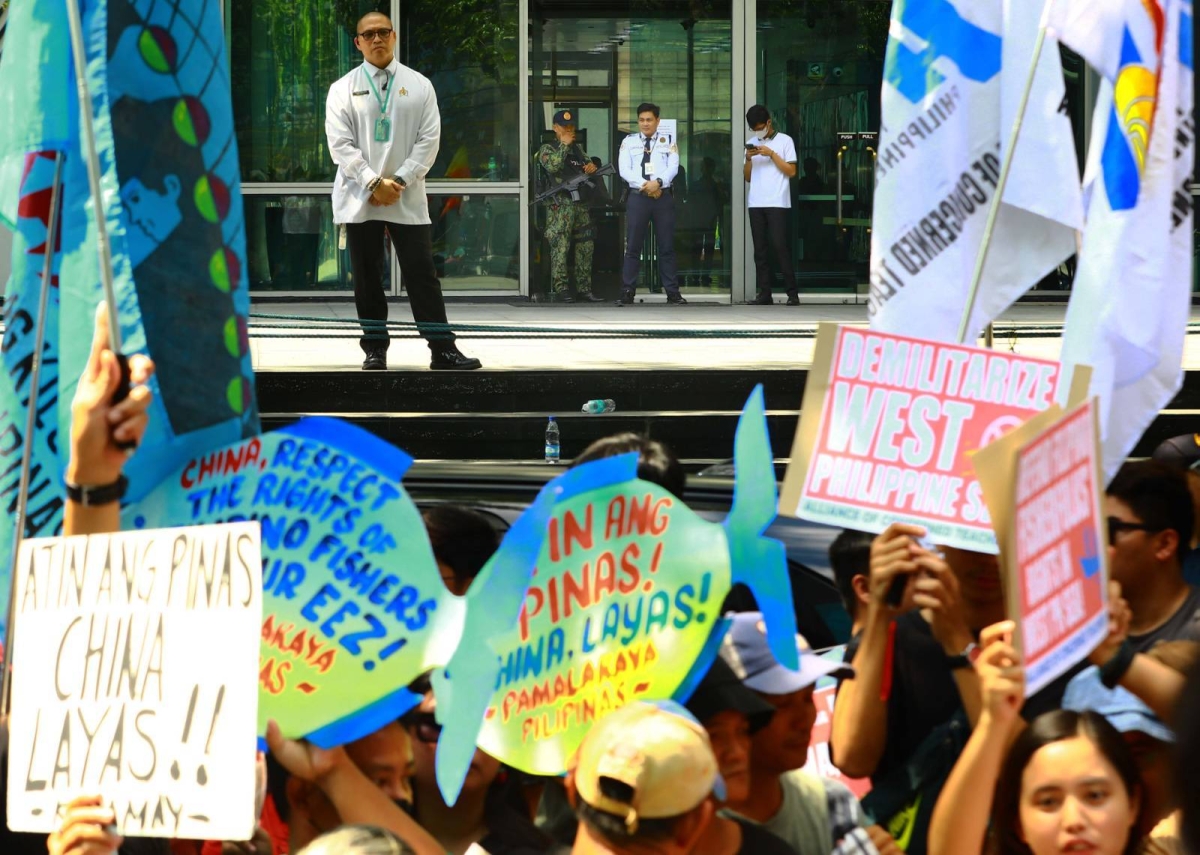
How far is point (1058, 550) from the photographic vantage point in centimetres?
288

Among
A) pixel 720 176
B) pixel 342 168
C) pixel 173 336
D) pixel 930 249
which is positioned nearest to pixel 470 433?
pixel 342 168

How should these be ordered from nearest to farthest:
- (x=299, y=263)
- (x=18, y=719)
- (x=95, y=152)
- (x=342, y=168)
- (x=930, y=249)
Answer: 1. (x=18, y=719)
2. (x=95, y=152)
3. (x=930, y=249)
4. (x=342, y=168)
5. (x=299, y=263)

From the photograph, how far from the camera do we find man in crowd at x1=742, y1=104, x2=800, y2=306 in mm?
15109

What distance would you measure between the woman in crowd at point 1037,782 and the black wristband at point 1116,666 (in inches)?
8.1

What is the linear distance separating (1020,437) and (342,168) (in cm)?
659

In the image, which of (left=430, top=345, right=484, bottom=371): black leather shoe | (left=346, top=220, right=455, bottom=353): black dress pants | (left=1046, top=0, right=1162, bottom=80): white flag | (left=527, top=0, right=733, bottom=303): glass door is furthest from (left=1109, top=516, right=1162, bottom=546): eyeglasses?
(left=527, top=0, right=733, bottom=303): glass door

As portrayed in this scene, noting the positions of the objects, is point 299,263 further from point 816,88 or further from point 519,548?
point 519,548

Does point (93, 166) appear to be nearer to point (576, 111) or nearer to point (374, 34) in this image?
point (374, 34)

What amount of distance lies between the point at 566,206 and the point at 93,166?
12648 millimetres

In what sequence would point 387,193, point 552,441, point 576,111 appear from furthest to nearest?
point 576,111
point 387,193
point 552,441

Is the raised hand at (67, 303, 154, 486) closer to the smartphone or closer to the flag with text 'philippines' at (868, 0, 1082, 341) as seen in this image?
the smartphone

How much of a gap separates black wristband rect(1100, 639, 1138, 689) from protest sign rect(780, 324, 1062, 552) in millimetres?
505

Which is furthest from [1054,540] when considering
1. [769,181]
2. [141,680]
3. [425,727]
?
[769,181]

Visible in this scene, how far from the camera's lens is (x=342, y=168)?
29.7ft
